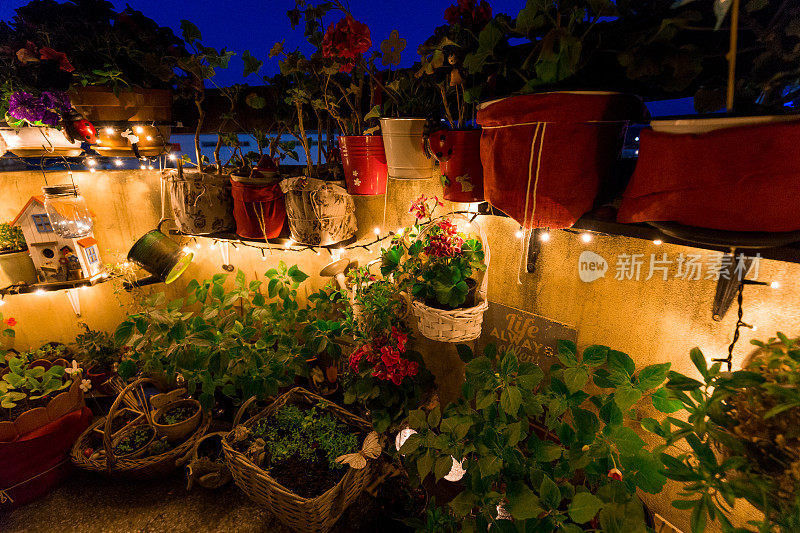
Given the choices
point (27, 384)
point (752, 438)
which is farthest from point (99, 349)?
point (752, 438)

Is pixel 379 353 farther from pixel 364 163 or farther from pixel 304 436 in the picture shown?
pixel 364 163

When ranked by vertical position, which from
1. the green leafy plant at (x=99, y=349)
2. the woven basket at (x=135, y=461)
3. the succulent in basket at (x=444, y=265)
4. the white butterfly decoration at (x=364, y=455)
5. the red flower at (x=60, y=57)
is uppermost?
the red flower at (x=60, y=57)

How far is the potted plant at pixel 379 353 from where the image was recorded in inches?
69.6

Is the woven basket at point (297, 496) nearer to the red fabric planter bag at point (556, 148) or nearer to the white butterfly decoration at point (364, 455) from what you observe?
the white butterfly decoration at point (364, 455)

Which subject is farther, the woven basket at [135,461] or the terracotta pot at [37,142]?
the terracotta pot at [37,142]

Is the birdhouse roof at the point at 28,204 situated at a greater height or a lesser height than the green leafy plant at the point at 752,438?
greater

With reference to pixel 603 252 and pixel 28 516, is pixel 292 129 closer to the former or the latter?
pixel 603 252

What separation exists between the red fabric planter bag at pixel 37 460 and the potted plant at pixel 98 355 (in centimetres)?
46

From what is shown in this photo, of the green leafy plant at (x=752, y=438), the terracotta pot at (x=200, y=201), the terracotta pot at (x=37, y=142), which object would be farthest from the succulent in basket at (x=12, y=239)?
the green leafy plant at (x=752, y=438)

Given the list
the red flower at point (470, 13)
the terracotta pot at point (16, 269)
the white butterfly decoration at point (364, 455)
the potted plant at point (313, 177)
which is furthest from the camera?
the terracotta pot at point (16, 269)

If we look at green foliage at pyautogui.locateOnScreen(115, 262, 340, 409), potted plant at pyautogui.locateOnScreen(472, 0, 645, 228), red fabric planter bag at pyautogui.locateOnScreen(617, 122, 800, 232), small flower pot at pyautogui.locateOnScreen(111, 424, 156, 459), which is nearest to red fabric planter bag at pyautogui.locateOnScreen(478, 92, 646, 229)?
potted plant at pyautogui.locateOnScreen(472, 0, 645, 228)

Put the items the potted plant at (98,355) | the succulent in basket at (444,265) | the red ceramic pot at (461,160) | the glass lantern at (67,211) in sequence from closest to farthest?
the red ceramic pot at (461,160)
the succulent in basket at (444,265)
the glass lantern at (67,211)
the potted plant at (98,355)

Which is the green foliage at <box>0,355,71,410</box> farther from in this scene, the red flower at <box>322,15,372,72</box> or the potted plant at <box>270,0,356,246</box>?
the red flower at <box>322,15,372,72</box>

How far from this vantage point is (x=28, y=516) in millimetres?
2166
